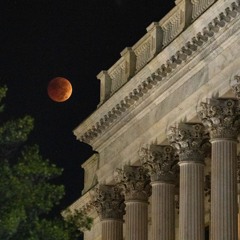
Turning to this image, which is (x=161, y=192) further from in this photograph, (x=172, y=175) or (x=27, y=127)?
(x=27, y=127)

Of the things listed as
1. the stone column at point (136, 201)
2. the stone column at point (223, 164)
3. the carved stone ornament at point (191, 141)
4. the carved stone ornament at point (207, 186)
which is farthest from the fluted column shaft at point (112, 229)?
the stone column at point (223, 164)

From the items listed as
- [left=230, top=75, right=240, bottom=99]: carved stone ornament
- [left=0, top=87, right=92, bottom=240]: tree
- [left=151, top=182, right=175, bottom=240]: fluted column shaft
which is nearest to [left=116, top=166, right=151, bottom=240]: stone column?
[left=151, top=182, right=175, bottom=240]: fluted column shaft

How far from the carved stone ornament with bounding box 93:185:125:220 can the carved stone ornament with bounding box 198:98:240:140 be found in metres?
17.8

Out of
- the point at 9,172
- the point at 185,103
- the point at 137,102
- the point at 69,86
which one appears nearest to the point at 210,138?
the point at 185,103

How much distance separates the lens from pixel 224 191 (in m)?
95.9

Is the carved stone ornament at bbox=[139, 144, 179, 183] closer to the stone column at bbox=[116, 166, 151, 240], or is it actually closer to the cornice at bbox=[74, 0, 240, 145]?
the cornice at bbox=[74, 0, 240, 145]

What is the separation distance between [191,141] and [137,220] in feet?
33.9

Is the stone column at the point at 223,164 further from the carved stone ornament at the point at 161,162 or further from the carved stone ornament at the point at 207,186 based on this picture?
the carved stone ornament at the point at 207,186

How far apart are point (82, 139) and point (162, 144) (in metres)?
12.6

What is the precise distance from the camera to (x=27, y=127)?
8406 cm

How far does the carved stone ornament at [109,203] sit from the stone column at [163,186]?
860 centimetres

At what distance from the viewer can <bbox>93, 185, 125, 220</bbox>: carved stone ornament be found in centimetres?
11375

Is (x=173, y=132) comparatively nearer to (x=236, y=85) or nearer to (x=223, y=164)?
(x=223, y=164)

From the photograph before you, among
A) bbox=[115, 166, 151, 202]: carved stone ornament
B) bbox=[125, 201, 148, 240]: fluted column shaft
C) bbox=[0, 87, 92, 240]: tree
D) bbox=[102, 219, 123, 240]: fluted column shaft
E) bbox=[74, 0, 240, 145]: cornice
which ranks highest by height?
bbox=[74, 0, 240, 145]: cornice
